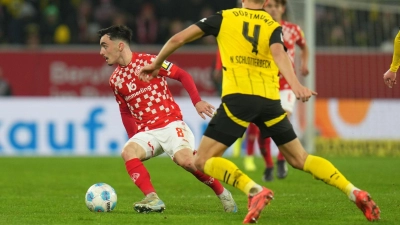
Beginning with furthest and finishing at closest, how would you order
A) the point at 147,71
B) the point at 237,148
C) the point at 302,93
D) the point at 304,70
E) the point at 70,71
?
1. the point at 70,71
2. the point at 237,148
3. the point at 304,70
4. the point at 147,71
5. the point at 302,93

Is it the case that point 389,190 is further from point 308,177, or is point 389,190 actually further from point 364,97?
point 364,97

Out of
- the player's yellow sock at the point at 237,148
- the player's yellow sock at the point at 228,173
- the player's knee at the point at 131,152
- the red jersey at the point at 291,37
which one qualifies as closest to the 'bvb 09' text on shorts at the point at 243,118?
the player's yellow sock at the point at 228,173

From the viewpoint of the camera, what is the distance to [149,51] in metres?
20.4

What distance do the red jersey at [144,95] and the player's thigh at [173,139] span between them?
85mm

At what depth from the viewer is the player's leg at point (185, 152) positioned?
26.6 feet

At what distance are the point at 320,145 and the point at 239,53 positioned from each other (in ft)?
38.1

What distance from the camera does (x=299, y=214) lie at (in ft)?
25.4

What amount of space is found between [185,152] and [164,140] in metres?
0.27

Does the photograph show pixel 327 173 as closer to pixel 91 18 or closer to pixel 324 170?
pixel 324 170

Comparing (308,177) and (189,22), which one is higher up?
(189,22)

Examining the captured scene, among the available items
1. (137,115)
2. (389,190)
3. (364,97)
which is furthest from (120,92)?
(364,97)

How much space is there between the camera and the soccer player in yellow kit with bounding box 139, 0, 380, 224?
690cm

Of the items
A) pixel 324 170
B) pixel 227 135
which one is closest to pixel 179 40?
pixel 227 135

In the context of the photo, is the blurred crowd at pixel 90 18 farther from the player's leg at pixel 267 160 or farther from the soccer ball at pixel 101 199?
the soccer ball at pixel 101 199
